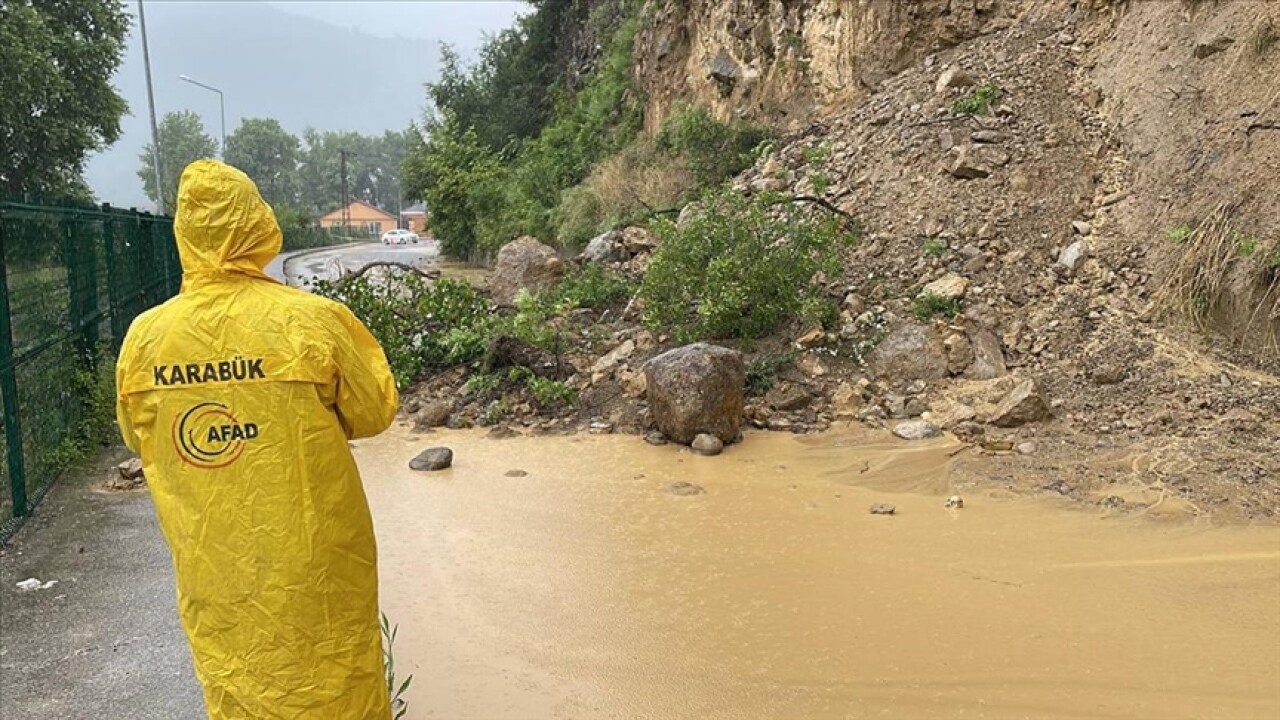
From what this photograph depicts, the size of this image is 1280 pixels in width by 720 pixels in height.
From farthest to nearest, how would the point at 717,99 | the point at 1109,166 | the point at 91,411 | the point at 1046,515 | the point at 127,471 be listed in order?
the point at 717,99
the point at 1109,166
the point at 91,411
the point at 127,471
the point at 1046,515

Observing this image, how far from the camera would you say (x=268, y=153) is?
8569 centimetres

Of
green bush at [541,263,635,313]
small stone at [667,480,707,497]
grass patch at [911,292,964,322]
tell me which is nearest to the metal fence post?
small stone at [667,480,707,497]

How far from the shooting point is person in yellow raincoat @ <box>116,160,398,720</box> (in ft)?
6.93

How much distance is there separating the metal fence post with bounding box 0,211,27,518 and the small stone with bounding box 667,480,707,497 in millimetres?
3874

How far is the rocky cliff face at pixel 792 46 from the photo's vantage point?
13.1m

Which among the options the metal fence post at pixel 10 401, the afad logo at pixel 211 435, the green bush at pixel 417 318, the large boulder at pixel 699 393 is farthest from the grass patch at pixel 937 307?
the afad logo at pixel 211 435

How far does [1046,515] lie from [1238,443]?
5.58ft

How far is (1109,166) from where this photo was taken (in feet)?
32.3

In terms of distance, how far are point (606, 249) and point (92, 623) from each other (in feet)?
32.3

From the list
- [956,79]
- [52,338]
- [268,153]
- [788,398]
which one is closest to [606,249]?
[956,79]

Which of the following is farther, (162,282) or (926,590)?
(162,282)

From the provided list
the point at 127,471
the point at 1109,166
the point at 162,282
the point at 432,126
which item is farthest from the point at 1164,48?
the point at 432,126

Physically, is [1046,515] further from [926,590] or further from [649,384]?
[649,384]

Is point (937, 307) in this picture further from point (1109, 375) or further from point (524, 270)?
point (524, 270)
